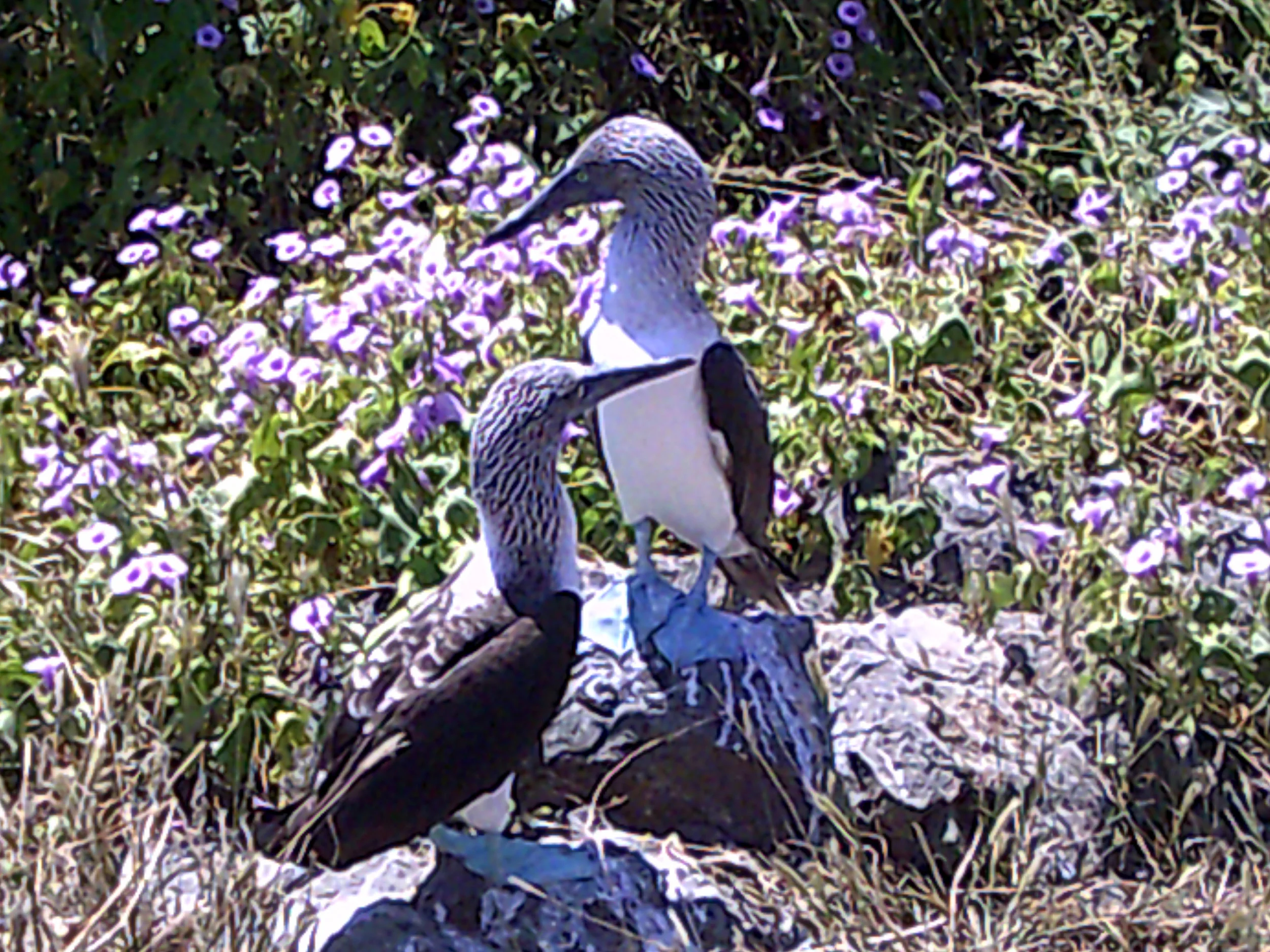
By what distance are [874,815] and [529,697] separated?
2.64 ft

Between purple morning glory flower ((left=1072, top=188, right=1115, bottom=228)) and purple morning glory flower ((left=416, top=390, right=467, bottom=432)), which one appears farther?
purple morning glory flower ((left=1072, top=188, right=1115, bottom=228))

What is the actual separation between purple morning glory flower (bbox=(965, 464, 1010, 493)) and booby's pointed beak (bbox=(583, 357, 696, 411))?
1.02m

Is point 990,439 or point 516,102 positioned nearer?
point 990,439

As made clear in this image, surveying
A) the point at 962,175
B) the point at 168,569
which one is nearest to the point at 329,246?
the point at 168,569

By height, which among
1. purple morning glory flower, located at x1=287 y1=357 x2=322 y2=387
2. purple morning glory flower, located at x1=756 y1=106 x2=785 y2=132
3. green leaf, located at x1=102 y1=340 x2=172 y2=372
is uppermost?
purple morning glory flower, located at x1=756 y1=106 x2=785 y2=132

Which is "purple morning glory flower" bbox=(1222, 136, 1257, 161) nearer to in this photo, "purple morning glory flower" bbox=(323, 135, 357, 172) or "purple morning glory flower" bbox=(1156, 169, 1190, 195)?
"purple morning glory flower" bbox=(1156, 169, 1190, 195)

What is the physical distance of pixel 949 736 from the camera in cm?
384

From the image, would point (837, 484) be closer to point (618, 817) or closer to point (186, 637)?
point (618, 817)

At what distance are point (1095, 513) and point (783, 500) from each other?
2.03ft

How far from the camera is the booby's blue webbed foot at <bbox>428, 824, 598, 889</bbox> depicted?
3.44 meters

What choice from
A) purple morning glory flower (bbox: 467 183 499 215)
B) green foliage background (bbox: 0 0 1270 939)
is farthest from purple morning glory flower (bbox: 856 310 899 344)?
purple morning glory flower (bbox: 467 183 499 215)

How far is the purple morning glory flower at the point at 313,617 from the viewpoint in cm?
383

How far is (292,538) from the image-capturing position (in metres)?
4.24

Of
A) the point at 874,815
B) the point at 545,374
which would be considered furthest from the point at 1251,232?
the point at 545,374
